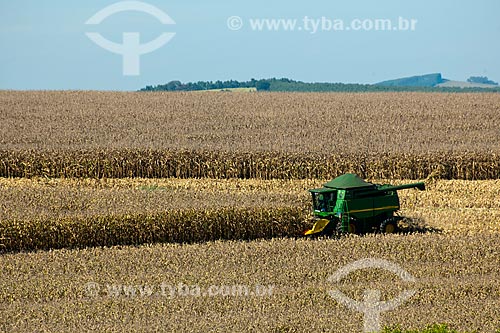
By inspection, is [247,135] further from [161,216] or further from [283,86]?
[283,86]

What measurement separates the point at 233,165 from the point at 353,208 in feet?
25.8

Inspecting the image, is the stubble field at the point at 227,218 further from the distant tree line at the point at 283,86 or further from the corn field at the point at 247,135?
the distant tree line at the point at 283,86

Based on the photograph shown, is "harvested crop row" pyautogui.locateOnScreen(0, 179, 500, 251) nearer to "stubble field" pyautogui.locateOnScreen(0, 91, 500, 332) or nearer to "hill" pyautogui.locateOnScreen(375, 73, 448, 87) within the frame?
"stubble field" pyautogui.locateOnScreen(0, 91, 500, 332)

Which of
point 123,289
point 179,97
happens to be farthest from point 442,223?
point 179,97

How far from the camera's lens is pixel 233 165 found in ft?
87.8

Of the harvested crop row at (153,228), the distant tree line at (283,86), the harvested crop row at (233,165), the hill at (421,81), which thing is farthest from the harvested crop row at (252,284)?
the hill at (421,81)

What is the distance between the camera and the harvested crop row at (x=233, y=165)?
26578 mm

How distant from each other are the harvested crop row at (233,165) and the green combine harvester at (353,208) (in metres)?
6.60

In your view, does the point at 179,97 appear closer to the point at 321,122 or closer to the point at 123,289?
the point at 321,122

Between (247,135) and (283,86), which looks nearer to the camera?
(247,135)

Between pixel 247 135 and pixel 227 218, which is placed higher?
pixel 247 135

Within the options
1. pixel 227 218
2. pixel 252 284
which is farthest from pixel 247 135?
pixel 252 284

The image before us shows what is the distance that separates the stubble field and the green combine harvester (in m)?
0.53

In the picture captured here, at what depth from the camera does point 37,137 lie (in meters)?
30.7
